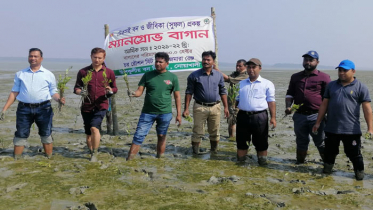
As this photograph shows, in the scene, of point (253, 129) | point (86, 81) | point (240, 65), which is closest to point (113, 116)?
point (86, 81)

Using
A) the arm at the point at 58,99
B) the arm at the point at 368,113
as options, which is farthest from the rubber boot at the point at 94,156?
the arm at the point at 368,113

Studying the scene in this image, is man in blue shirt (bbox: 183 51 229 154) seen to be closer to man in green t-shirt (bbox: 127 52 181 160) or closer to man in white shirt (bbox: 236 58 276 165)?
man in green t-shirt (bbox: 127 52 181 160)

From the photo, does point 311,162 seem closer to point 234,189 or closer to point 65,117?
point 234,189

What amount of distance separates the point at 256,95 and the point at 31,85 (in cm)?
420

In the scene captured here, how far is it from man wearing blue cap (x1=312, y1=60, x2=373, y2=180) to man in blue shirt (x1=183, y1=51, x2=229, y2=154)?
7.20ft

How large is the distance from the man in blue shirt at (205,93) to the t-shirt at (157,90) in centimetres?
59

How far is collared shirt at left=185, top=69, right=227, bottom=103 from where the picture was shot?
7.48 meters

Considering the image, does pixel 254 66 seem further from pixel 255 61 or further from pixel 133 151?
pixel 133 151

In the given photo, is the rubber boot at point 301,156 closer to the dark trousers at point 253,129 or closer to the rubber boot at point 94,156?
the dark trousers at point 253,129

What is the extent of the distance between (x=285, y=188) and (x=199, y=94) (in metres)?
2.72

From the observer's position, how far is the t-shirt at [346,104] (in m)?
A: 5.92

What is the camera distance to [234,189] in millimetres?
5629

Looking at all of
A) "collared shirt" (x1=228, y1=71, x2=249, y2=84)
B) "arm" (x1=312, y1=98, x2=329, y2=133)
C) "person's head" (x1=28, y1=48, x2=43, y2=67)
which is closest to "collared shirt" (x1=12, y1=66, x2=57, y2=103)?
"person's head" (x1=28, y1=48, x2=43, y2=67)

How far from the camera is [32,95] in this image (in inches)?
265
